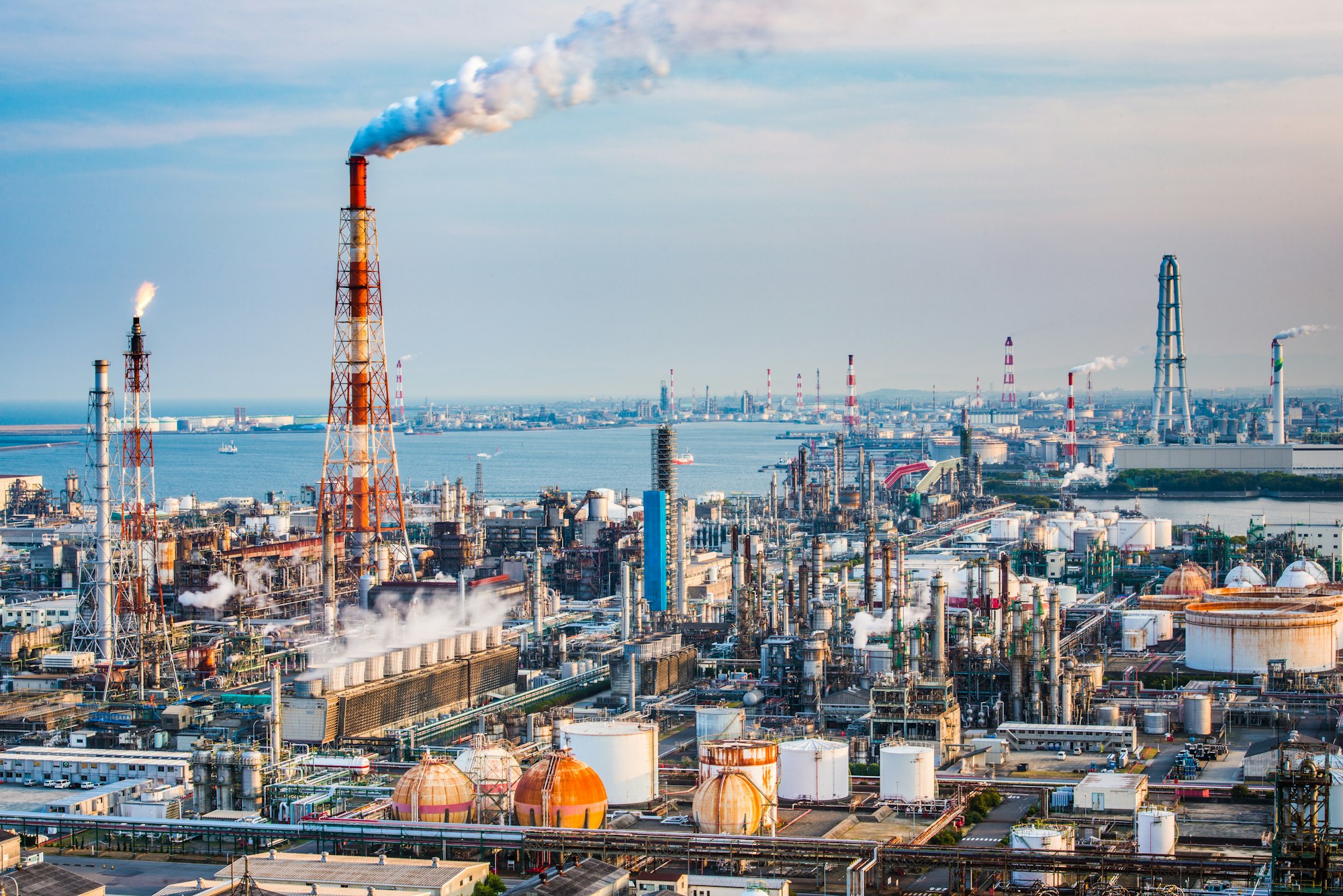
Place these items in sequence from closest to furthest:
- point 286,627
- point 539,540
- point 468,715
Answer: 1. point 468,715
2. point 286,627
3. point 539,540

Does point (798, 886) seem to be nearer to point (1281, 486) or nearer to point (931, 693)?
point (931, 693)

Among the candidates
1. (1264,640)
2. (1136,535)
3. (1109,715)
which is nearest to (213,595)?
(1109,715)

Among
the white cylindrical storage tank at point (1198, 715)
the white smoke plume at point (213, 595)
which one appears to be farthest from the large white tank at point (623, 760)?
the white smoke plume at point (213, 595)

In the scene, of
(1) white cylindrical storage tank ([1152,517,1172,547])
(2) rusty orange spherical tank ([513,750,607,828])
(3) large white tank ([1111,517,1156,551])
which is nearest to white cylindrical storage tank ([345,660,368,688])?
(2) rusty orange spherical tank ([513,750,607,828])

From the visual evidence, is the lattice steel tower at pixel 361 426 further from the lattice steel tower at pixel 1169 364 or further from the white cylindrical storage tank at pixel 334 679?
the lattice steel tower at pixel 1169 364

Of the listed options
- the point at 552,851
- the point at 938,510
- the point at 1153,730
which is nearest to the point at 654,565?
the point at 1153,730

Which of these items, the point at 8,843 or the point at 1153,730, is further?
the point at 1153,730
